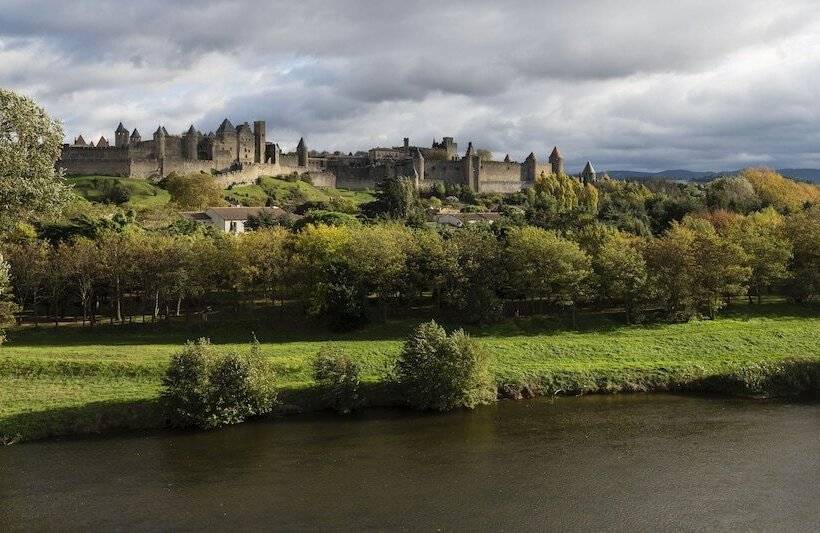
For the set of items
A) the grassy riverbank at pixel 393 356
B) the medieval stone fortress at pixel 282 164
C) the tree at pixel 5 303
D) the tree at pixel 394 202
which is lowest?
the grassy riverbank at pixel 393 356

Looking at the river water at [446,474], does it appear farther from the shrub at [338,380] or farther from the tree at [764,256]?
the tree at [764,256]

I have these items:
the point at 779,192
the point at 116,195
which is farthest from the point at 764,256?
the point at 116,195

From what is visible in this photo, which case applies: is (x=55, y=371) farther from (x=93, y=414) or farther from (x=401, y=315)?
(x=401, y=315)

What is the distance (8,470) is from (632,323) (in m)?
33.5

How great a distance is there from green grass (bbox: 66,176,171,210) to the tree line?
40.9 m

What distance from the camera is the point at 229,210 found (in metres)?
80.7

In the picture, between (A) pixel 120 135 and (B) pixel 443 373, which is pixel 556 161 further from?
(B) pixel 443 373

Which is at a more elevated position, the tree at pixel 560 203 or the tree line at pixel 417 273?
the tree at pixel 560 203

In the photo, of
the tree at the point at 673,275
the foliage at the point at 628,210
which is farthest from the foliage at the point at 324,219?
the tree at the point at 673,275

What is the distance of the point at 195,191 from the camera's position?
305ft

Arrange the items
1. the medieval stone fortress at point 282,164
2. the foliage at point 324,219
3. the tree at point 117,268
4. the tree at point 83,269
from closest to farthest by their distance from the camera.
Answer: the tree at point 83,269
the tree at point 117,268
the foliage at point 324,219
the medieval stone fortress at point 282,164

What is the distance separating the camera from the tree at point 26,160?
26547 millimetres

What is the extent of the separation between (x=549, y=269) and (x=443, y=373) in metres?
16.5

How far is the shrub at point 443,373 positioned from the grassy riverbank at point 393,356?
1.89 meters
